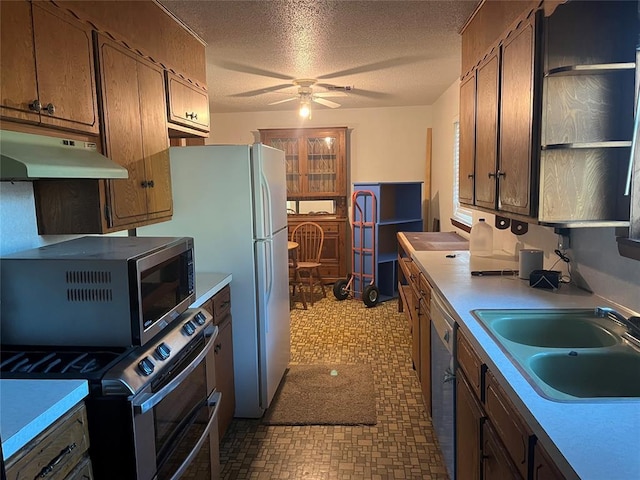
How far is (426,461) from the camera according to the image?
A: 2.29 metres

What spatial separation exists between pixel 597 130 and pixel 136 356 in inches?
70.2

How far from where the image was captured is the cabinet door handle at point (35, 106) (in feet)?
4.87

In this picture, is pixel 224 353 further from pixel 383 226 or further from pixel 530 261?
pixel 383 226

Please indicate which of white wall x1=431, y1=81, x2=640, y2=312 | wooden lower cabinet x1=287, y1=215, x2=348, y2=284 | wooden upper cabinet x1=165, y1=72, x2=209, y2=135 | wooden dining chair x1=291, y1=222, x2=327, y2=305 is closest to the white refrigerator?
wooden upper cabinet x1=165, y1=72, x2=209, y2=135

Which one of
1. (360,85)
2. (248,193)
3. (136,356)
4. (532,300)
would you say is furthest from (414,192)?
(136,356)

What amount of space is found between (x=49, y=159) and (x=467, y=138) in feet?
7.30

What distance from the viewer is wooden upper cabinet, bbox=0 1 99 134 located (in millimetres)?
1402

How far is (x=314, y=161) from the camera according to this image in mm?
5992

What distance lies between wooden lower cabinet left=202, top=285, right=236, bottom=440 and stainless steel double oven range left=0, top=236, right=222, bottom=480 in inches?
21.3

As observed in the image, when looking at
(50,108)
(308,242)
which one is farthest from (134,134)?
(308,242)

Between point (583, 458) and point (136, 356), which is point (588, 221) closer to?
point (583, 458)

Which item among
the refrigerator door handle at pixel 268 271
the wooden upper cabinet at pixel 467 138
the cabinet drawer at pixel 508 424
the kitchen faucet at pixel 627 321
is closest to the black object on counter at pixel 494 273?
the wooden upper cabinet at pixel 467 138

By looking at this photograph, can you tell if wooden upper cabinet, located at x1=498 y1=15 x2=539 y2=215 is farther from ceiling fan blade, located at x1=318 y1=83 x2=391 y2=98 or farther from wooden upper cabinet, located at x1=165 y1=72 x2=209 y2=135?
ceiling fan blade, located at x1=318 y1=83 x2=391 y2=98

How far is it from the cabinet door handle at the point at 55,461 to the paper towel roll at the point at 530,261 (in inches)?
79.0
